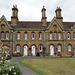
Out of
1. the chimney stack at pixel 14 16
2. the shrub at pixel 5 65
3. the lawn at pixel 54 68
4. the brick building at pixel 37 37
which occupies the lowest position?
the lawn at pixel 54 68

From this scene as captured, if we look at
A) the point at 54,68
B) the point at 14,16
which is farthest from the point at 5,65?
the point at 14,16

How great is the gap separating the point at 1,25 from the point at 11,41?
560 centimetres

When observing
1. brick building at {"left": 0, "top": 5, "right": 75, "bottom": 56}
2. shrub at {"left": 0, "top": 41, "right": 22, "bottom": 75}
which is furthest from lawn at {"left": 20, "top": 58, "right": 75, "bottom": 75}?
brick building at {"left": 0, "top": 5, "right": 75, "bottom": 56}

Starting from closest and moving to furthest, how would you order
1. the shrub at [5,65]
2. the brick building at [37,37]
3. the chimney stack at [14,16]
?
the shrub at [5,65] → the brick building at [37,37] → the chimney stack at [14,16]

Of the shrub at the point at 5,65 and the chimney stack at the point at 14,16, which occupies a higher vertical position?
the chimney stack at the point at 14,16

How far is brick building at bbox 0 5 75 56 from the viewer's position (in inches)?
1109

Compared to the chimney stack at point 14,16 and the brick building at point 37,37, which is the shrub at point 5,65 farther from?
the chimney stack at point 14,16

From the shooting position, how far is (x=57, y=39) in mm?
28797

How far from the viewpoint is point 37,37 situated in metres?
28.8

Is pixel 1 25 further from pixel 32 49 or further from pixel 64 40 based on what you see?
pixel 64 40

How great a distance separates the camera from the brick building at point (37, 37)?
92.4 feet

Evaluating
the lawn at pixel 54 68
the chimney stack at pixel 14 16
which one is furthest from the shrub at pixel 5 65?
the chimney stack at pixel 14 16

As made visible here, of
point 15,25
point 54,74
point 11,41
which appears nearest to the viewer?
point 54,74

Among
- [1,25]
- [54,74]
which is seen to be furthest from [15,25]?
[54,74]
